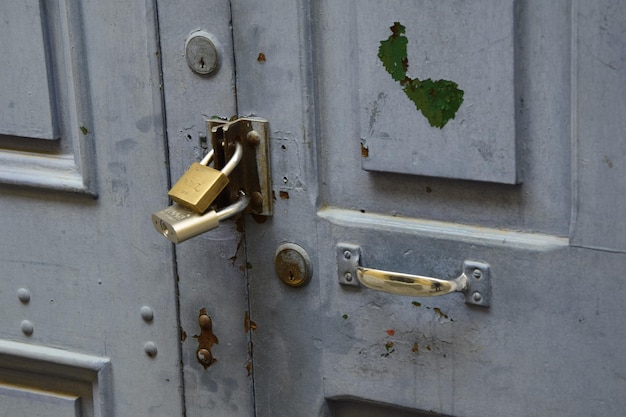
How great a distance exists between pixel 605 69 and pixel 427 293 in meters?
0.31

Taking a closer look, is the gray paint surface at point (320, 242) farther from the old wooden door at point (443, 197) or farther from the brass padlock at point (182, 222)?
the brass padlock at point (182, 222)

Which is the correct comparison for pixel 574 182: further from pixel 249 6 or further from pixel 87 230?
pixel 87 230

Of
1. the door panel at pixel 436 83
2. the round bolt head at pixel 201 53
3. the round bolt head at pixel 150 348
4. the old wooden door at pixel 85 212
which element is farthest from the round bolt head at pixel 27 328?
the door panel at pixel 436 83

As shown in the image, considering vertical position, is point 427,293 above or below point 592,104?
below

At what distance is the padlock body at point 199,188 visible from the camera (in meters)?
1.32

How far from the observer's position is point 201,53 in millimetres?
1399

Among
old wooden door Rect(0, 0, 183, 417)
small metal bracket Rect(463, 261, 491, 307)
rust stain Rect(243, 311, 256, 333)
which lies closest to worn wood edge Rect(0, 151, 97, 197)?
old wooden door Rect(0, 0, 183, 417)

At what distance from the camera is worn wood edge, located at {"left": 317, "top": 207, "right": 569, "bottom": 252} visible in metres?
1.26

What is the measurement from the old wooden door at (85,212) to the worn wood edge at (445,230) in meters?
0.24

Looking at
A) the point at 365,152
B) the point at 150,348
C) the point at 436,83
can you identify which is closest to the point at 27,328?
the point at 150,348

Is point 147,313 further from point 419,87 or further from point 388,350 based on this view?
point 419,87

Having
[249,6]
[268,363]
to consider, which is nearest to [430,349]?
[268,363]

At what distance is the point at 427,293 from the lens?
1.30m

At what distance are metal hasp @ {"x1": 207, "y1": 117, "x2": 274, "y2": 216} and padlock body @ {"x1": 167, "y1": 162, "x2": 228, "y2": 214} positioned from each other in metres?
0.04
